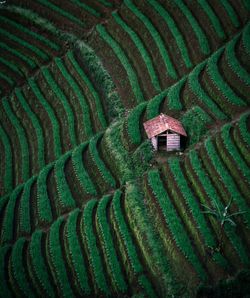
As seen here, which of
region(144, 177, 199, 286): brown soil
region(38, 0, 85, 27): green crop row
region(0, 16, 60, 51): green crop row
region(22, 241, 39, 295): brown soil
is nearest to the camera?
region(144, 177, 199, 286): brown soil

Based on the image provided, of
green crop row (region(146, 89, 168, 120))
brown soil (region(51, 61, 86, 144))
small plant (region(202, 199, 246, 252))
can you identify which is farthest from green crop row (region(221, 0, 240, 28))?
small plant (region(202, 199, 246, 252))

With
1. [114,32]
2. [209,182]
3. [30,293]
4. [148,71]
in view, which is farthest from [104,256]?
[114,32]

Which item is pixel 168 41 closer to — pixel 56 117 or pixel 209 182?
pixel 56 117

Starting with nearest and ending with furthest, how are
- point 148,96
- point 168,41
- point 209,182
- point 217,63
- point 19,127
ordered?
1. point 209,182
2. point 217,63
3. point 148,96
4. point 168,41
5. point 19,127

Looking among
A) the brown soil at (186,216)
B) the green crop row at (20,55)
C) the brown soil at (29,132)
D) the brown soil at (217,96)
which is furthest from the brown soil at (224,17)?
the brown soil at (29,132)

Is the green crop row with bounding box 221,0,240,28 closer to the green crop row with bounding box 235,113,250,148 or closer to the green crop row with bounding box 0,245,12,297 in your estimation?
the green crop row with bounding box 235,113,250,148

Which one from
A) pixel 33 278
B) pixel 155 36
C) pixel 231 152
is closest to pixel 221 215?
pixel 231 152
